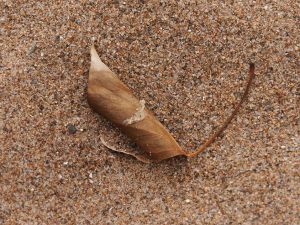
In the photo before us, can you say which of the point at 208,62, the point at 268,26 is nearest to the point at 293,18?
the point at 268,26

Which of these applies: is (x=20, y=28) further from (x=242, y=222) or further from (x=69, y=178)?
(x=242, y=222)

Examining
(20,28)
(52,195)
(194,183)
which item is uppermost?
(20,28)

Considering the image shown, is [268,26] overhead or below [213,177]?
overhead
